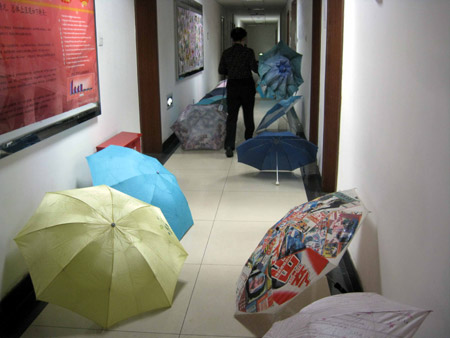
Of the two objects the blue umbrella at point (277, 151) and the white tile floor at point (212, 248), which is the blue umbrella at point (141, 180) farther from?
the blue umbrella at point (277, 151)

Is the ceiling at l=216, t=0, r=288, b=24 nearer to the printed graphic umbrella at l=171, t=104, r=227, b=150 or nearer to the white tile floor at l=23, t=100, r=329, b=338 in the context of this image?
the printed graphic umbrella at l=171, t=104, r=227, b=150

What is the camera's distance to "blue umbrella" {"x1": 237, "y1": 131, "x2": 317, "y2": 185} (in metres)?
4.76

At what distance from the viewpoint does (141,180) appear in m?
3.31

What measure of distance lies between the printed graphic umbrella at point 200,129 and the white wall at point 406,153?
347 cm

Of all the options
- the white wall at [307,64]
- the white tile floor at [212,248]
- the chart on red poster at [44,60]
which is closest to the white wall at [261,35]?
the white wall at [307,64]

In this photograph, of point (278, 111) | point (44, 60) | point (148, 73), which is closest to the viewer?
point (44, 60)

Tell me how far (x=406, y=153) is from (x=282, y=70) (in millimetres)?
5368

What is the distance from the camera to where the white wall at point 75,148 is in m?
2.60

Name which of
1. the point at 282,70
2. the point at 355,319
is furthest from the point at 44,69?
the point at 282,70

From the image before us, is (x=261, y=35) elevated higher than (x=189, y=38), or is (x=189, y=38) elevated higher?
(x=261, y=35)

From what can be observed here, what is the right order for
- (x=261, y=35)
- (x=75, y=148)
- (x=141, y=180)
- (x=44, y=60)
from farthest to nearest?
(x=261, y=35) < (x=75, y=148) < (x=141, y=180) < (x=44, y=60)

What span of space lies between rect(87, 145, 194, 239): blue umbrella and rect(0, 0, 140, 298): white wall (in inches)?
9.7

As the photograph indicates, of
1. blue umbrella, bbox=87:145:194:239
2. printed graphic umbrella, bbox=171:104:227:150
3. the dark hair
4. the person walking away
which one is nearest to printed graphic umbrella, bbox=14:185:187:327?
blue umbrella, bbox=87:145:194:239

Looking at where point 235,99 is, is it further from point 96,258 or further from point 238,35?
point 96,258
